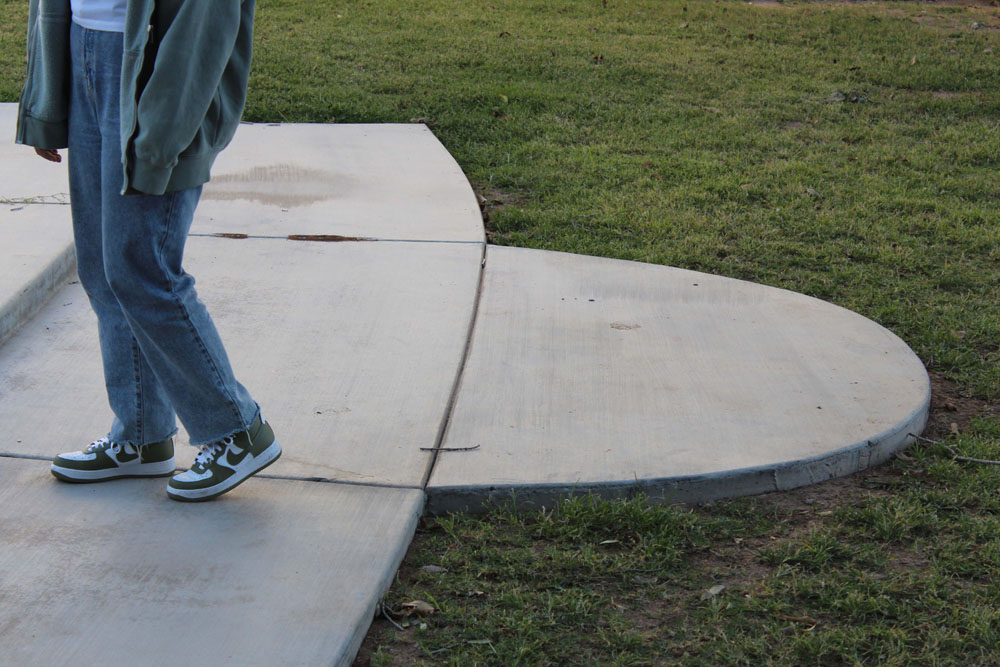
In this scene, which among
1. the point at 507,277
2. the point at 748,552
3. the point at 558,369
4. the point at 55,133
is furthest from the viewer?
the point at 507,277

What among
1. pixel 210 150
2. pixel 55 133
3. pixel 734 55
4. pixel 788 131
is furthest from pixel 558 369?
pixel 734 55

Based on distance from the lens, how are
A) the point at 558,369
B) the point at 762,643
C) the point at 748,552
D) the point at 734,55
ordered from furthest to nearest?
1. the point at 734,55
2. the point at 558,369
3. the point at 748,552
4. the point at 762,643

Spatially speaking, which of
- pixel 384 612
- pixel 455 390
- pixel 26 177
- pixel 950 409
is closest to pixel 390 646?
pixel 384 612

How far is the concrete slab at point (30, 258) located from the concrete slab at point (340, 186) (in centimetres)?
63

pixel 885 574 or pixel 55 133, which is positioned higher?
pixel 55 133

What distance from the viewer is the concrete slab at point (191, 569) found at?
221 centimetres

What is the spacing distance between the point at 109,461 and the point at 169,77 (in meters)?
1.11

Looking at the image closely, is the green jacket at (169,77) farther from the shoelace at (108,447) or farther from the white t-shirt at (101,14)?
the shoelace at (108,447)

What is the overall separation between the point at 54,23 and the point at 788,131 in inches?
214

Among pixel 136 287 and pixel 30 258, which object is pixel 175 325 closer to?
pixel 136 287

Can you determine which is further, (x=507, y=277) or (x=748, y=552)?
(x=507, y=277)

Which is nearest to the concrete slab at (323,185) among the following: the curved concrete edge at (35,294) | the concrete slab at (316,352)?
the concrete slab at (316,352)

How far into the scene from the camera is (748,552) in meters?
2.73

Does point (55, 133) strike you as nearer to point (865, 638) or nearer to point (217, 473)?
point (217, 473)
